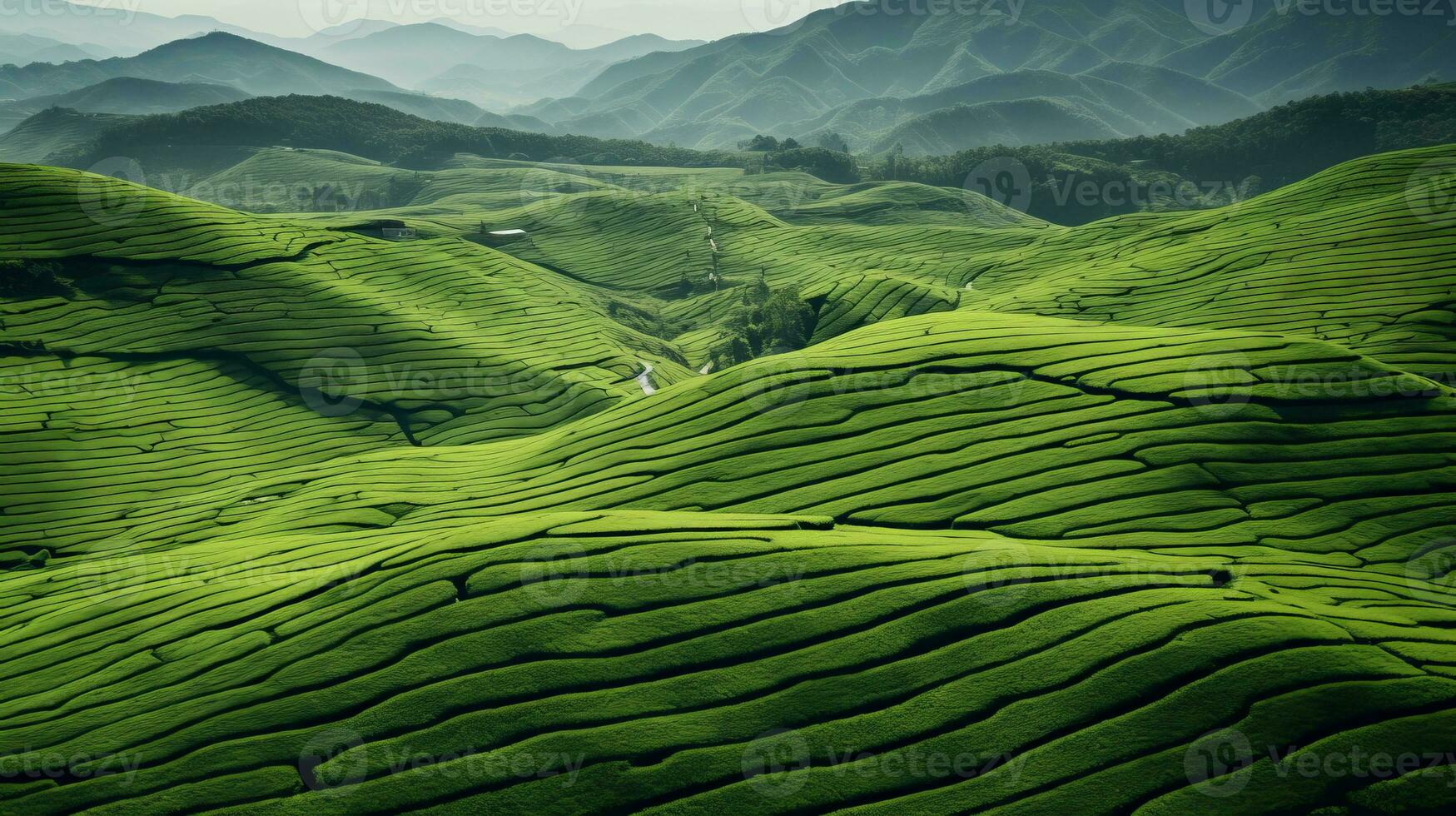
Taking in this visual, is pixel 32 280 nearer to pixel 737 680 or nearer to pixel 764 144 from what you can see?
pixel 737 680

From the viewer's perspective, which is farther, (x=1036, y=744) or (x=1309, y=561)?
(x=1309, y=561)

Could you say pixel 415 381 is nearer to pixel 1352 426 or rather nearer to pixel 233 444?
pixel 233 444

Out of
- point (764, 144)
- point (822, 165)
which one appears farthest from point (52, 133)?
point (822, 165)

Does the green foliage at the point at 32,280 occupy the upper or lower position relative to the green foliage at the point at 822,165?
lower

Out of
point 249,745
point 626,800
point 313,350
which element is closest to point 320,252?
point 313,350

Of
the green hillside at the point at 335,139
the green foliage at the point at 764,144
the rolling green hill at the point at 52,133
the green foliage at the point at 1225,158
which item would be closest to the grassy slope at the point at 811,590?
the green foliage at the point at 1225,158

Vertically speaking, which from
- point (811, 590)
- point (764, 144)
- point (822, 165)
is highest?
point (764, 144)

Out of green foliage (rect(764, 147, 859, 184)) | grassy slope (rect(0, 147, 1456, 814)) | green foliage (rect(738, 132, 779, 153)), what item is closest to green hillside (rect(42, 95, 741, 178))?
green foliage (rect(764, 147, 859, 184))

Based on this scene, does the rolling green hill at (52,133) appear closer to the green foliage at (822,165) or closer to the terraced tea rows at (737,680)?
the green foliage at (822,165)
